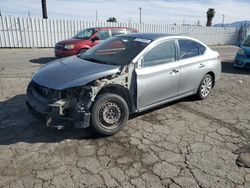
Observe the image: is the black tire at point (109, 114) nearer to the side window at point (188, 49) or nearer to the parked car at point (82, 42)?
the side window at point (188, 49)

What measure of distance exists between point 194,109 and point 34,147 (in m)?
3.38

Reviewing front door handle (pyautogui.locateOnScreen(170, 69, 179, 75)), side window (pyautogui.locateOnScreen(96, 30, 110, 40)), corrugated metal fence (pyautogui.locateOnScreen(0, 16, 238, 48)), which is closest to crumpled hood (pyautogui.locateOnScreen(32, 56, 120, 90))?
front door handle (pyautogui.locateOnScreen(170, 69, 179, 75))

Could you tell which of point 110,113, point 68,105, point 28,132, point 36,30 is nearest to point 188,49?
point 110,113

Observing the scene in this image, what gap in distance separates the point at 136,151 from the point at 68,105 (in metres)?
1.23

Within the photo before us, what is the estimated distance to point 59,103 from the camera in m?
3.38

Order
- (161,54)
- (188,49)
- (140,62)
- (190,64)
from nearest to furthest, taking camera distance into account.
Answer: (140,62), (161,54), (190,64), (188,49)

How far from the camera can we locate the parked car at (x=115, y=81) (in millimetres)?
3488

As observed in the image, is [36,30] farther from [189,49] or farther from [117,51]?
[189,49]

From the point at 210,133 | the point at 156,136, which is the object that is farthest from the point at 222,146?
the point at 156,136

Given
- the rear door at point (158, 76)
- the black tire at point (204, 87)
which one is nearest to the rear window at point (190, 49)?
the rear door at point (158, 76)

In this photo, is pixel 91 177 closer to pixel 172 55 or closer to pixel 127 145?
pixel 127 145

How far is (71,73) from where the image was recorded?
146 inches

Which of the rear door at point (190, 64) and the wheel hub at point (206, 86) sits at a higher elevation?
the rear door at point (190, 64)

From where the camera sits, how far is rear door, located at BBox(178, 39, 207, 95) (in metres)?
4.81
